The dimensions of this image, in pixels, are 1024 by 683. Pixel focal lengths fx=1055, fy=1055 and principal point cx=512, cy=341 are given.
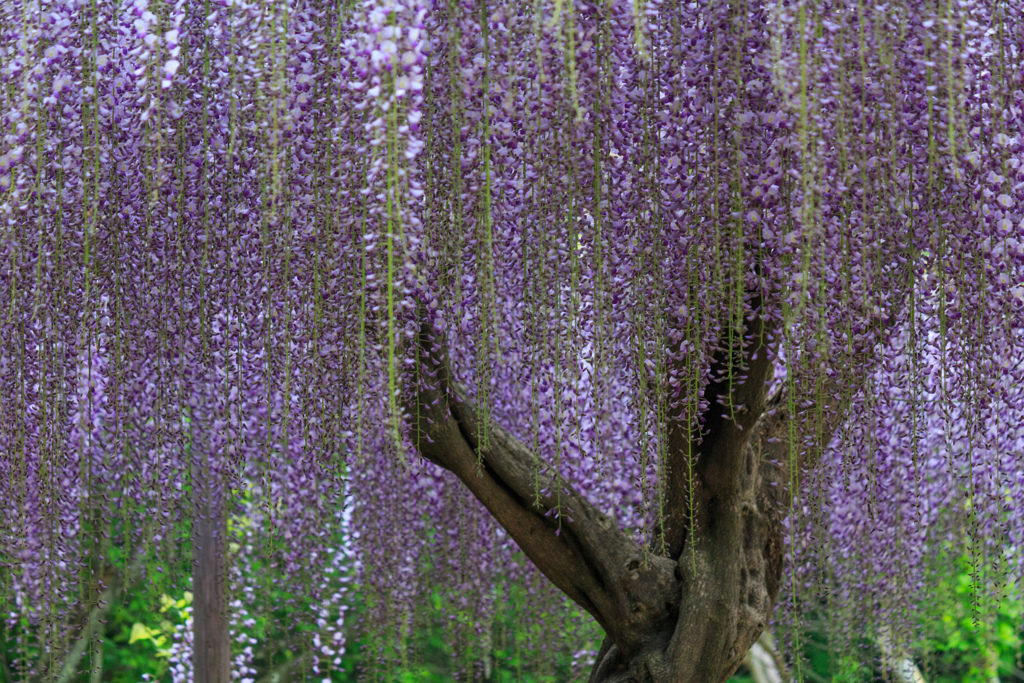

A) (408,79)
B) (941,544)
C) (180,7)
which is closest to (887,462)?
(941,544)

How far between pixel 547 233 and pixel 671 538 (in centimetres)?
98

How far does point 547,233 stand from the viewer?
6.66 feet

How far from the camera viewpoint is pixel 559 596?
3.49 metres

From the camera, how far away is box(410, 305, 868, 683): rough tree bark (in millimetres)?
2459

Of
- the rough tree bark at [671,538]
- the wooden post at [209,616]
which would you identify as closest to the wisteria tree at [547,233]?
the rough tree bark at [671,538]

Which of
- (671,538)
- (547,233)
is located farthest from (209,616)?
(547,233)

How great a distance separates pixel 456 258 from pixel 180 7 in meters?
0.72

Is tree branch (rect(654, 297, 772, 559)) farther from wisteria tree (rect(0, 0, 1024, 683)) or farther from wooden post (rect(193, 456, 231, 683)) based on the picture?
wooden post (rect(193, 456, 231, 683))

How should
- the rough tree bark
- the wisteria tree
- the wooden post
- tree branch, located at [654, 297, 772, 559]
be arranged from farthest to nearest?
the wooden post, the rough tree bark, tree branch, located at [654, 297, 772, 559], the wisteria tree

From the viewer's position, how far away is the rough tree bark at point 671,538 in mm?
2459

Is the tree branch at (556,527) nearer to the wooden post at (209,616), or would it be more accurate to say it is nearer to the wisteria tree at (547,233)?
the wisteria tree at (547,233)

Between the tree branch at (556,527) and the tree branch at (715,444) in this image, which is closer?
the tree branch at (715,444)

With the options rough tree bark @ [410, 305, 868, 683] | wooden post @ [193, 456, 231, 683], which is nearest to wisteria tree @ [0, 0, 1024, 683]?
rough tree bark @ [410, 305, 868, 683]

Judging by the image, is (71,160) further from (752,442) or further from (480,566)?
(480,566)
